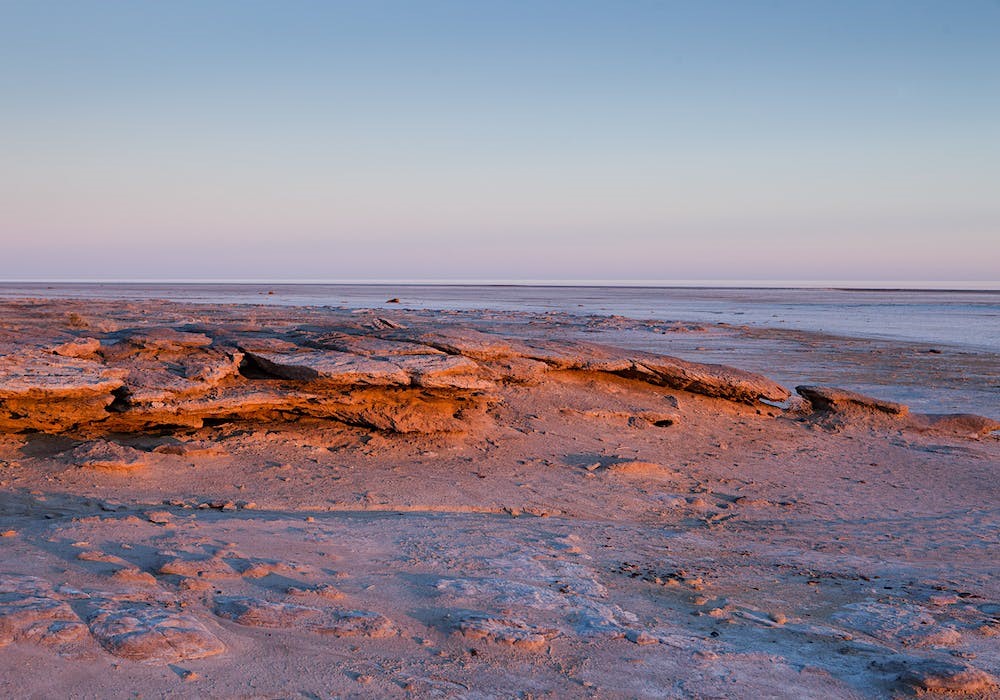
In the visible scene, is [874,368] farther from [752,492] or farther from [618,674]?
[618,674]

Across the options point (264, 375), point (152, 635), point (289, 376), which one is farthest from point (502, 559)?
point (264, 375)

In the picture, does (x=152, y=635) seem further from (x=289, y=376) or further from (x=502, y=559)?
(x=289, y=376)

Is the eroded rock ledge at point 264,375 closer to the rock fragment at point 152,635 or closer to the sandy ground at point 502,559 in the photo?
the sandy ground at point 502,559

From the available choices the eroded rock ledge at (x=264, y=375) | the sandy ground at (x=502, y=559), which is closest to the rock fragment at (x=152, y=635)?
the sandy ground at (x=502, y=559)

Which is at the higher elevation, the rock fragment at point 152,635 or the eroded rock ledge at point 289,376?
the eroded rock ledge at point 289,376

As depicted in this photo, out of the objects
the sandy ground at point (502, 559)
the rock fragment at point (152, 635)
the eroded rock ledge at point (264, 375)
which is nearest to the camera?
the rock fragment at point (152, 635)

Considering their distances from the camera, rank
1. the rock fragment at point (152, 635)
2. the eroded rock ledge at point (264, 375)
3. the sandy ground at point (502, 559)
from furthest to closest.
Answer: the eroded rock ledge at point (264, 375), the sandy ground at point (502, 559), the rock fragment at point (152, 635)

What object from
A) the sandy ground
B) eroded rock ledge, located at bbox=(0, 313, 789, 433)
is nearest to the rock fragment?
the sandy ground

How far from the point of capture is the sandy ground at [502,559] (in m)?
4.59

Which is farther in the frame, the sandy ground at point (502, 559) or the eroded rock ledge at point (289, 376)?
the eroded rock ledge at point (289, 376)

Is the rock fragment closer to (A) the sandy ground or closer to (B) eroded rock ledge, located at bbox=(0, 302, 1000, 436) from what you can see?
(A) the sandy ground

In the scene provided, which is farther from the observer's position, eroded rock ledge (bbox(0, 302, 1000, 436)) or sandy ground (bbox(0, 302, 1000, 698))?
eroded rock ledge (bbox(0, 302, 1000, 436))

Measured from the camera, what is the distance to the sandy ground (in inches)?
181

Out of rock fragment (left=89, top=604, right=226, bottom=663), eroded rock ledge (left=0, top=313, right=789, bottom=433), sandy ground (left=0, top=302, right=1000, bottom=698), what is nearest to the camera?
rock fragment (left=89, top=604, right=226, bottom=663)
